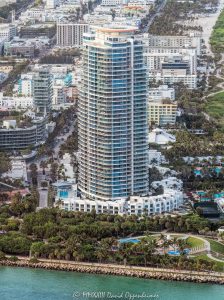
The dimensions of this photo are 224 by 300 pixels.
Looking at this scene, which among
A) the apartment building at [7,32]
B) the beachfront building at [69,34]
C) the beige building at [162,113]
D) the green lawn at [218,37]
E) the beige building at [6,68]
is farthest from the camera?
the green lawn at [218,37]

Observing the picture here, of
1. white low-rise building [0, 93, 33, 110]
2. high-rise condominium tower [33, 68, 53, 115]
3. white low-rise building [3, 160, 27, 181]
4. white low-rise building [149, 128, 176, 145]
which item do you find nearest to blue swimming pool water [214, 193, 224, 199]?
white low-rise building [3, 160, 27, 181]

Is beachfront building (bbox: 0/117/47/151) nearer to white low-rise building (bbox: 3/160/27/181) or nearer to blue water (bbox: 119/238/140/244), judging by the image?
white low-rise building (bbox: 3/160/27/181)

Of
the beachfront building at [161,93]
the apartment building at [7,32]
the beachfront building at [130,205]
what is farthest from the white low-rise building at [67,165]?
the apartment building at [7,32]

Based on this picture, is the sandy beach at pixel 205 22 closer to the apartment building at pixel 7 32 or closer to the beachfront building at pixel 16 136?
the apartment building at pixel 7 32

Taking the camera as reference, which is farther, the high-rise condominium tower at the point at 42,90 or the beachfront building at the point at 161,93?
the beachfront building at the point at 161,93

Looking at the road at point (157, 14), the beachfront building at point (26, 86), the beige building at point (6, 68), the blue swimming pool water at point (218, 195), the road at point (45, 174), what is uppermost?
the beachfront building at point (26, 86)

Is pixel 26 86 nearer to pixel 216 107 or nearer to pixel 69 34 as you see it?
pixel 216 107

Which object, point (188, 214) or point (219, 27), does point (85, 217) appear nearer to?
point (188, 214)

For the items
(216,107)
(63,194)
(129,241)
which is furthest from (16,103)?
(129,241)
